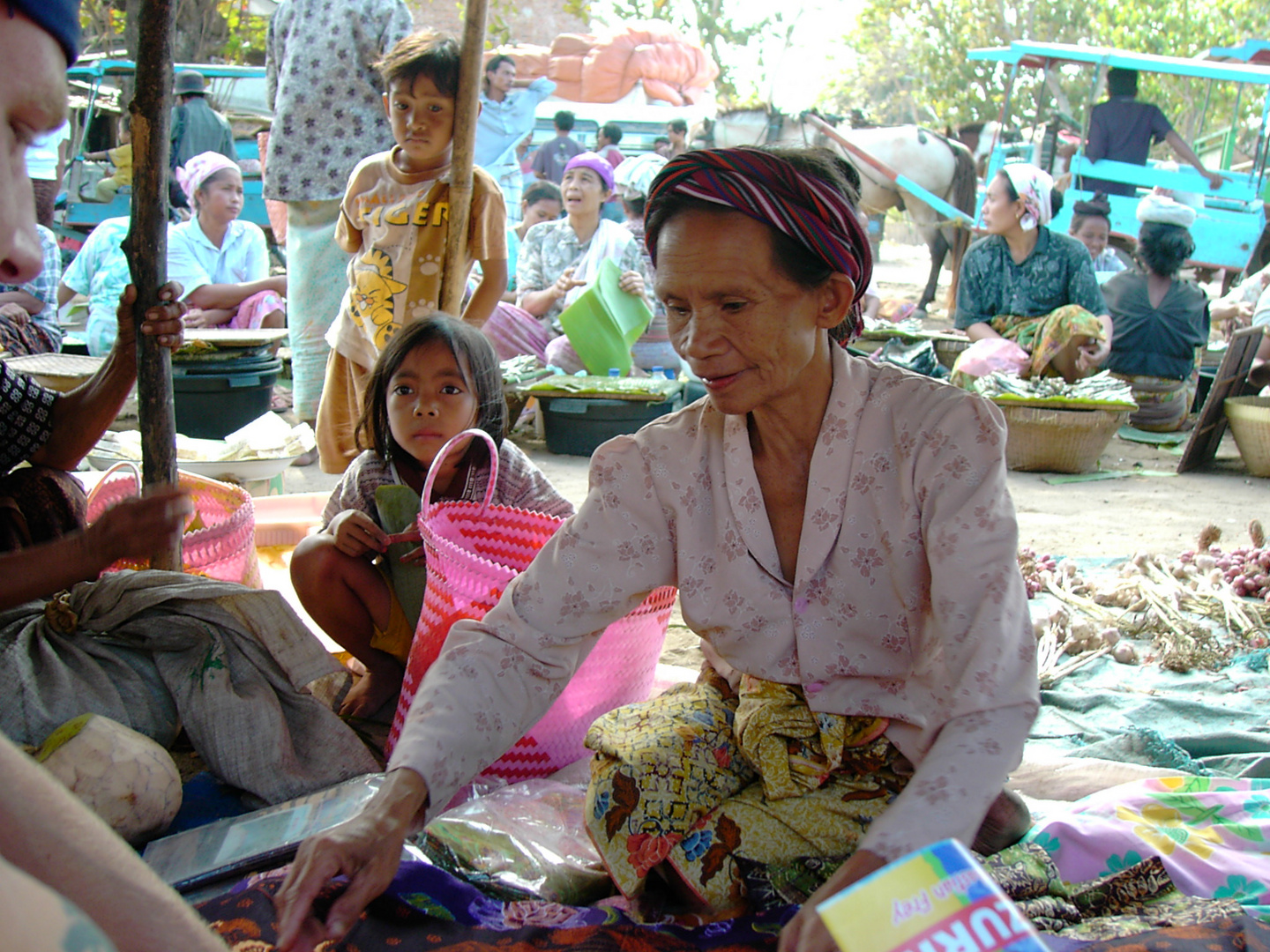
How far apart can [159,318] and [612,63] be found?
58.4 ft

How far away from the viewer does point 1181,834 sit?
67.9 inches

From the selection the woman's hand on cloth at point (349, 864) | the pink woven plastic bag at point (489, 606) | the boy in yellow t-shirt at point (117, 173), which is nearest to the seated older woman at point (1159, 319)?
the pink woven plastic bag at point (489, 606)

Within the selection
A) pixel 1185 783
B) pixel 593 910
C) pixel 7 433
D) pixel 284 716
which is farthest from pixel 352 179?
pixel 1185 783

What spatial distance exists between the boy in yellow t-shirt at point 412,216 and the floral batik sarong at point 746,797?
1811mm

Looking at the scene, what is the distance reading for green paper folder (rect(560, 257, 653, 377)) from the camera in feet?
18.2

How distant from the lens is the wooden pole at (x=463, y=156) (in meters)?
2.61

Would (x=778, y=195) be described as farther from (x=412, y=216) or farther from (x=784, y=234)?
(x=412, y=216)

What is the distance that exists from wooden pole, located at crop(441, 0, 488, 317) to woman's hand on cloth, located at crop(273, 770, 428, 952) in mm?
1852

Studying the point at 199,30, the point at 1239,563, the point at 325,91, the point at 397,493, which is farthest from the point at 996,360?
the point at 199,30

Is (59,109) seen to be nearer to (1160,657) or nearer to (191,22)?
(1160,657)

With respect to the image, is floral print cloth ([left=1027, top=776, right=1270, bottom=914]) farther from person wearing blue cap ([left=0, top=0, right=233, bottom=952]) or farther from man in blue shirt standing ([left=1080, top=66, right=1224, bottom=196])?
man in blue shirt standing ([left=1080, top=66, right=1224, bottom=196])

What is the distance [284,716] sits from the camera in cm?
205

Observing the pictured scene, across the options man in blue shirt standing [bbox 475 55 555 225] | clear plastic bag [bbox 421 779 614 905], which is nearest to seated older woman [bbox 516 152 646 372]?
man in blue shirt standing [bbox 475 55 555 225]

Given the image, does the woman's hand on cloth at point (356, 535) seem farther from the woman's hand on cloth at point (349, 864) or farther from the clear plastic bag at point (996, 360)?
the clear plastic bag at point (996, 360)
